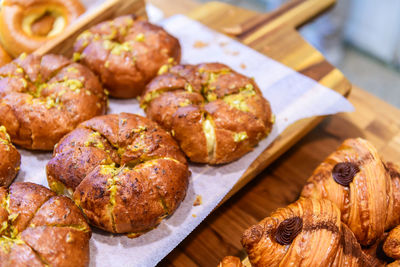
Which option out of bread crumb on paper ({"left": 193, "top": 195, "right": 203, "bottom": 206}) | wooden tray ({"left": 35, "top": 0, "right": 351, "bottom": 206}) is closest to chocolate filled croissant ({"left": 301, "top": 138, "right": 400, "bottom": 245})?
wooden tray ({"left": 35, "top": 0, "right": 351, "bottom": 206})

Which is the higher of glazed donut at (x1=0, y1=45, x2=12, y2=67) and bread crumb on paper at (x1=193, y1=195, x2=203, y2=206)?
glazed donut at (x1=0, y1=45, x2=12, y2=67)

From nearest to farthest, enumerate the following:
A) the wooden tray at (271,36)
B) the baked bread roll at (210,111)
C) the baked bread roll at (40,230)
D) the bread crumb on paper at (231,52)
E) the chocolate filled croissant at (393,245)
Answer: the baked bread roll at (40,230)
the chocolate filled croissant at (393,245)
the baked bread roll at (210,111)
the wooden tray at (271,36)
the bread crumb on paper at (231,52)

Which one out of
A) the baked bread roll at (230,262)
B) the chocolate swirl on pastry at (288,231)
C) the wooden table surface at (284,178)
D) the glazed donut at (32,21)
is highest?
the glazed donut at (32,21)

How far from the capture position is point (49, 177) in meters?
2.02

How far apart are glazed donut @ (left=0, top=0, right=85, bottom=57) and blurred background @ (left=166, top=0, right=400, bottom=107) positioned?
3.08 metres

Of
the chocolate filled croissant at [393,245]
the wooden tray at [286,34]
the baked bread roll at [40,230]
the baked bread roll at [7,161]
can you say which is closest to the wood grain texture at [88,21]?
the wooden tray at [286,34]

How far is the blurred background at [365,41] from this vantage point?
186 inches

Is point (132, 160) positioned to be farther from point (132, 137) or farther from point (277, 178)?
point (277, 178)

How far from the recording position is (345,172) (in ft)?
6.33

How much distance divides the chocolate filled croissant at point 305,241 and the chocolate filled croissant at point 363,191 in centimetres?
12

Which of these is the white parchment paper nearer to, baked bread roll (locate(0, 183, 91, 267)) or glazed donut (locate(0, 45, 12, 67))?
baked bread roll (locate(0, 183, 91, 267))

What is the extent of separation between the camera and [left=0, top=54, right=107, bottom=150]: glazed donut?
2.21 meters

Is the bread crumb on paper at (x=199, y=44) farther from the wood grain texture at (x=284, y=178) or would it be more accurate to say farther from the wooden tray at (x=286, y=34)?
the wood grain texture at (x=284, y=178)

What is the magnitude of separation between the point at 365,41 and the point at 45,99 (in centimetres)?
418
